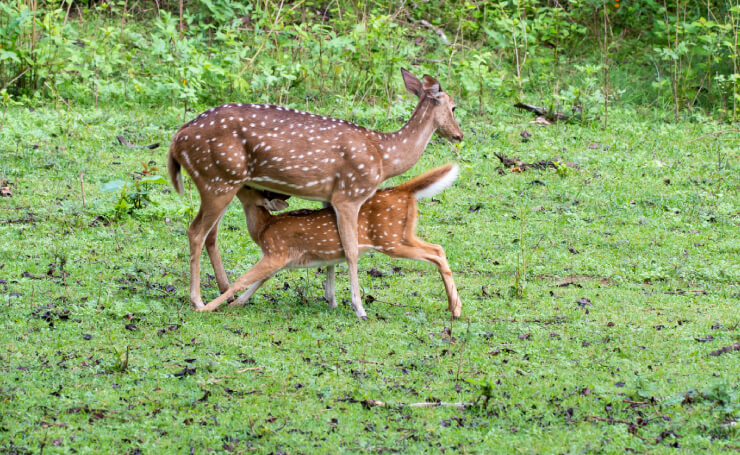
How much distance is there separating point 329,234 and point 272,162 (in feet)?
2.30

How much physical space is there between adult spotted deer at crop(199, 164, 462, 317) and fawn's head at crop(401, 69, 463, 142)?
1.76 ft

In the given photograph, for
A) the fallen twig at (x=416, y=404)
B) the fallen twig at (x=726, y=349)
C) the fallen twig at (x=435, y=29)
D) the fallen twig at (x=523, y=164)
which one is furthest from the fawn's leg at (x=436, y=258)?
the fallen twig at (x=435, y=29)

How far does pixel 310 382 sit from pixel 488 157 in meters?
6.32

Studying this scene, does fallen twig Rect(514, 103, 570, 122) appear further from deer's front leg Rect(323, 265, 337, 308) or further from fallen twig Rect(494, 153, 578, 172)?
deer's front leg Rect(323, 265, 337, 308)

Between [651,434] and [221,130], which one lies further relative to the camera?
[221,130]

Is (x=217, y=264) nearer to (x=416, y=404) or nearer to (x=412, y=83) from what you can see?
(x=412, y=83)

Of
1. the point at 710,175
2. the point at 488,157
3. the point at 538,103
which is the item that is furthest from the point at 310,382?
the point at 538,103

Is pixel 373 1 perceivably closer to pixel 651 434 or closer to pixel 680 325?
pixel 680 325

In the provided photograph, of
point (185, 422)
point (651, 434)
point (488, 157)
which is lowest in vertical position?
point (488, 157)

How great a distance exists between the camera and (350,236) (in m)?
6.79

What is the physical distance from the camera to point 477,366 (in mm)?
5734

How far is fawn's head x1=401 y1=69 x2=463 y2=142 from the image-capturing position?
24.4ft

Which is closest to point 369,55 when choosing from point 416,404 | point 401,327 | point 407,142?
point 407,142

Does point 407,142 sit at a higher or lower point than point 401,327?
higher
